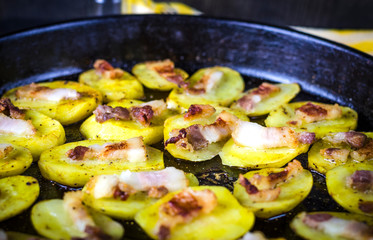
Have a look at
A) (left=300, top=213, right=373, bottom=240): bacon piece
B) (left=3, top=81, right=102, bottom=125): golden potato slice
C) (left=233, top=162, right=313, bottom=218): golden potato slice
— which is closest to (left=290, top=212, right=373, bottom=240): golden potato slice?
(left=300, top=213, right=373, bottom=240): bacon piece

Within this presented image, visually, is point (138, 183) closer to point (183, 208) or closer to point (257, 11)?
point (183, 208)

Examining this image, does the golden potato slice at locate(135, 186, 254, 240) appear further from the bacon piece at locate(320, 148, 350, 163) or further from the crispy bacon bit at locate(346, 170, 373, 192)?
the bacon piece at locate(320, 148, 350, 163)

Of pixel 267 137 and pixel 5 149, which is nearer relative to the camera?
pixel 5 149

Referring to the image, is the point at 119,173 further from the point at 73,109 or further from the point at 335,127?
the point at 335,127

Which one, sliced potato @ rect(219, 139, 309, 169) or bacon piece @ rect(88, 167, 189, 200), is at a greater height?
sliced potato @ rect(219, 139, 309, 169)

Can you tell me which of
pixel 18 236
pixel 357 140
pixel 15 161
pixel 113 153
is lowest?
pixel 18 236

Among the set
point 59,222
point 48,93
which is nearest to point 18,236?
point 59,222
